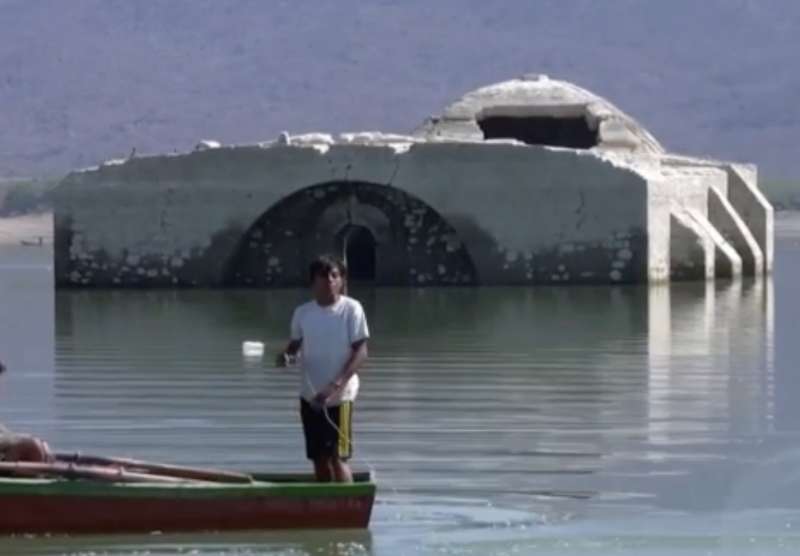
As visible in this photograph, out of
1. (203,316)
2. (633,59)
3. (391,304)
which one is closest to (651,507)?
(203,316)

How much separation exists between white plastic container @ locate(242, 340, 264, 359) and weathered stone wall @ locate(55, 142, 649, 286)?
12.9 metres

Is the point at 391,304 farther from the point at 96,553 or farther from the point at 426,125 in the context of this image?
the point at 96,553

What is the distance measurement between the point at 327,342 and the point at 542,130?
3370 centimetres

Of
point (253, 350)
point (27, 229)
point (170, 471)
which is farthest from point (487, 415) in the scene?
point (27, 229)

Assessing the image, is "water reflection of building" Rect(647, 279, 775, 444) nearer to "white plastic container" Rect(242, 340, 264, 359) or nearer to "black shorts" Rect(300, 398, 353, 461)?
"white plastic container" Rect(242, 340, 264, 359)

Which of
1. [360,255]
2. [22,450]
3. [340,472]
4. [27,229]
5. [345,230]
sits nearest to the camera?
[22,450]

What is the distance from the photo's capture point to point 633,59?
130375mm

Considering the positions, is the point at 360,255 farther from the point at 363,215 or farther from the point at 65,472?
the point at 65,472

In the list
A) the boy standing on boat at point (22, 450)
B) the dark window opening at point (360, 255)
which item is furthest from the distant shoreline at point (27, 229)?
the boy standing on boat at point (22, 450)

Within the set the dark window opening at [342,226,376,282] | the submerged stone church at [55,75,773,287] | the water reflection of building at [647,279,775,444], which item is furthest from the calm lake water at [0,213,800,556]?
the dark window opening at [342,226,376,282]

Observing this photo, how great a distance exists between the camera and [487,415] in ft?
62.7

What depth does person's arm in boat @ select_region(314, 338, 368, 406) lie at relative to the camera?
13.5 metres

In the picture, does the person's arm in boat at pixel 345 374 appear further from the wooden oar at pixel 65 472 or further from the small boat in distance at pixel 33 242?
the small boat in distance at pixel 33 242

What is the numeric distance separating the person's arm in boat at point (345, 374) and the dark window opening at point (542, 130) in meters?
32.1
